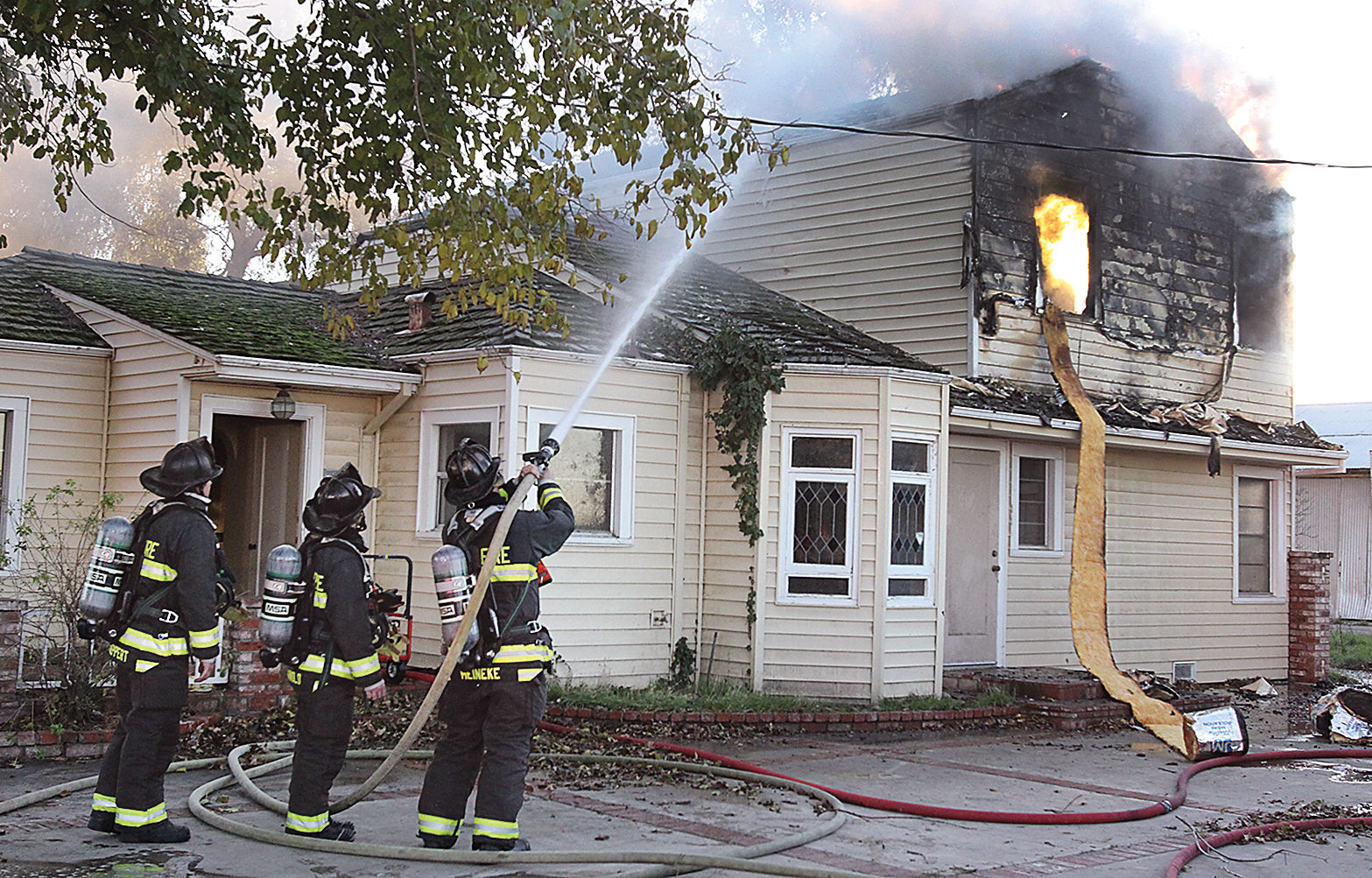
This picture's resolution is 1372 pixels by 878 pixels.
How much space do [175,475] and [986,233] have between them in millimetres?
9993

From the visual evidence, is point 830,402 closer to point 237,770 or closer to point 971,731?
point 971,731

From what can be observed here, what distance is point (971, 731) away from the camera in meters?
11.6

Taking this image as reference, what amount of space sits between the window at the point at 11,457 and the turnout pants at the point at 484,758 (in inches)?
264

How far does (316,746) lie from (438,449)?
19.5 ft

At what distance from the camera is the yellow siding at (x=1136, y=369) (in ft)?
47.1

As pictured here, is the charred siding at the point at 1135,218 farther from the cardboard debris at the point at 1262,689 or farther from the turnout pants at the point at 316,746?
the turnout pants at the point at 316,746

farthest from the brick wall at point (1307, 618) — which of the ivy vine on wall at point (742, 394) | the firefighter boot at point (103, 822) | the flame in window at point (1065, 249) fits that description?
the firefighter boot at point (103, 822)

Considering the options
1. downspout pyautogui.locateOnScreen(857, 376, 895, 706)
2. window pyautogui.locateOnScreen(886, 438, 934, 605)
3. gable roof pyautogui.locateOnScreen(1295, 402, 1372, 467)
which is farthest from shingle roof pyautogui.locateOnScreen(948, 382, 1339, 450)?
gable roof pyautogui.locateOnScreen(1295, 402, 1372, 467)

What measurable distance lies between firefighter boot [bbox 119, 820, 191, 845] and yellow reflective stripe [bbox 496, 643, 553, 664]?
176 cm

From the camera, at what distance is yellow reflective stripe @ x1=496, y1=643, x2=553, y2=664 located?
6.23 m

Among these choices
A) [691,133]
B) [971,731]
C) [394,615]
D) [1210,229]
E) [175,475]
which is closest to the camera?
[175,475]

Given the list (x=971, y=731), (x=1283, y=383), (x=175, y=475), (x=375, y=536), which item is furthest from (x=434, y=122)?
(x=1283, y=383)

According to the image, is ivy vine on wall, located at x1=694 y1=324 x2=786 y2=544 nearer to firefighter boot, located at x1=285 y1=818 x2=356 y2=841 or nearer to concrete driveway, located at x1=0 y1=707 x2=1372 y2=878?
concrete driveway, located at x1=0 y1=707 x2=1372 y2=878

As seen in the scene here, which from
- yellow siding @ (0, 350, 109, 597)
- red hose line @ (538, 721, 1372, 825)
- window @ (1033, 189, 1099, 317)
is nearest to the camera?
red hose line @ (538, 721, 1372, 825)
